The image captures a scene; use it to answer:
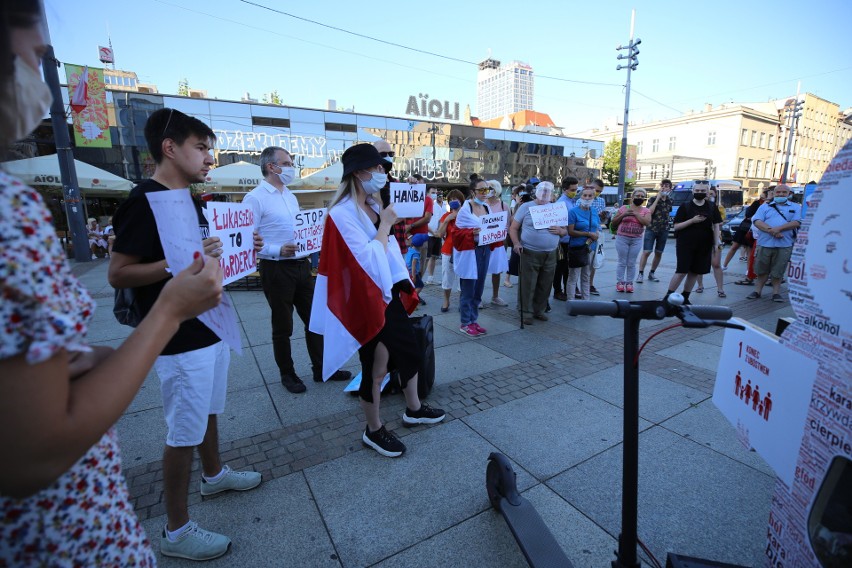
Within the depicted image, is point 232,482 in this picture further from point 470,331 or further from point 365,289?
point 470,331

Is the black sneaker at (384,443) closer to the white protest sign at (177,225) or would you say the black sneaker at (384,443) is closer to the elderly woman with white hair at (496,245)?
the white protest sign at (177,225)

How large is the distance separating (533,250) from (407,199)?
2.41 m

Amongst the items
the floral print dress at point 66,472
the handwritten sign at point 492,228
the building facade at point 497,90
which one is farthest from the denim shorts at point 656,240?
the building facade at point 497,90

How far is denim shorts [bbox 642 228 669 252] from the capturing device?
8.95 m

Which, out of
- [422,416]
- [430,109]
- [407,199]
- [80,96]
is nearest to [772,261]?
[407,199]

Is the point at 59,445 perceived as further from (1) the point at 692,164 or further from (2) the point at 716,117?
(2) the point at 716,117

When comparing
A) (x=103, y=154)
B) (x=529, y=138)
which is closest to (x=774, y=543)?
(x=103, y=154)

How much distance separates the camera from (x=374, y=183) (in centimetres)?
287

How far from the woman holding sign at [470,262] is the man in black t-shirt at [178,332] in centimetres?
391

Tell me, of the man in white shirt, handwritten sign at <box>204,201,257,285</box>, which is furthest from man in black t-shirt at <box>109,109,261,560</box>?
the man in white shirt

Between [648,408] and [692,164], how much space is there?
55.6 m

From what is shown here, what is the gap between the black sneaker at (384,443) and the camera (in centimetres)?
293

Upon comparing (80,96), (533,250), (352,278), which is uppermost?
(80,96)

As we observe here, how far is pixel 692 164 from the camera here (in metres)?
48.4
